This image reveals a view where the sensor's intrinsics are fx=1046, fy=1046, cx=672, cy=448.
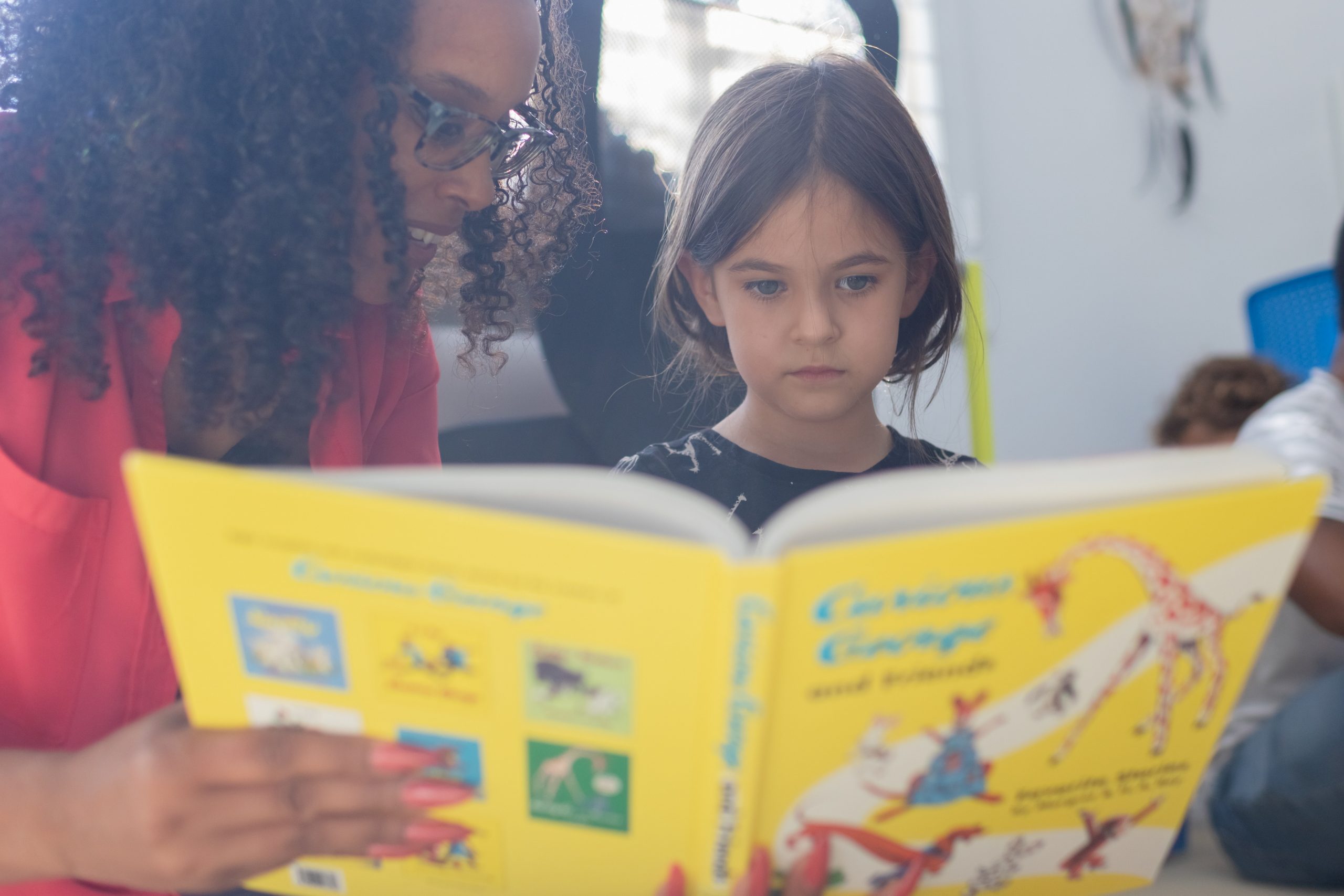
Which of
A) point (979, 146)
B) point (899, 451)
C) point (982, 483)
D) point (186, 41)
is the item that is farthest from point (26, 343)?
point (979, 146)

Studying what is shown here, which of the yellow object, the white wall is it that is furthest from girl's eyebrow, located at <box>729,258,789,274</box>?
the white wall

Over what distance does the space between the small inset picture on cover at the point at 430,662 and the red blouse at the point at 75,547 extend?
275mm

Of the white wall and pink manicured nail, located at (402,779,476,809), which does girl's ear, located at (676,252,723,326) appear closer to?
pink manicured nail, located at (402,779,476,809)

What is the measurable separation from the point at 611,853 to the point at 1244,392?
6.08 ft

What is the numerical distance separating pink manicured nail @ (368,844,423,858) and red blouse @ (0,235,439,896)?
0.77 ft

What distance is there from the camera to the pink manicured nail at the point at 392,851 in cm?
57

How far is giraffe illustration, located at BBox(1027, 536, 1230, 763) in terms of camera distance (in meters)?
0.52

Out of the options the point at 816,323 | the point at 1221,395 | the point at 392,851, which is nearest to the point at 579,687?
the point at 392,851

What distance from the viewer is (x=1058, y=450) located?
2.28 meters

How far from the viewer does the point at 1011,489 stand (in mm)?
518

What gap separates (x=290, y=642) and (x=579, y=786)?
0.53 feet

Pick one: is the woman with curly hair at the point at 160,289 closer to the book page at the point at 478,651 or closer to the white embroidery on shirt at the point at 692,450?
the book page at the point at 478,651

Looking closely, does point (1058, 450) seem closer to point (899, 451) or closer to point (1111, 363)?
point (1111, 363)

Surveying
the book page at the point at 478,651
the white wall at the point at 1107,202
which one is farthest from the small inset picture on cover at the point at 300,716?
the white wall at the point at 1107,202
